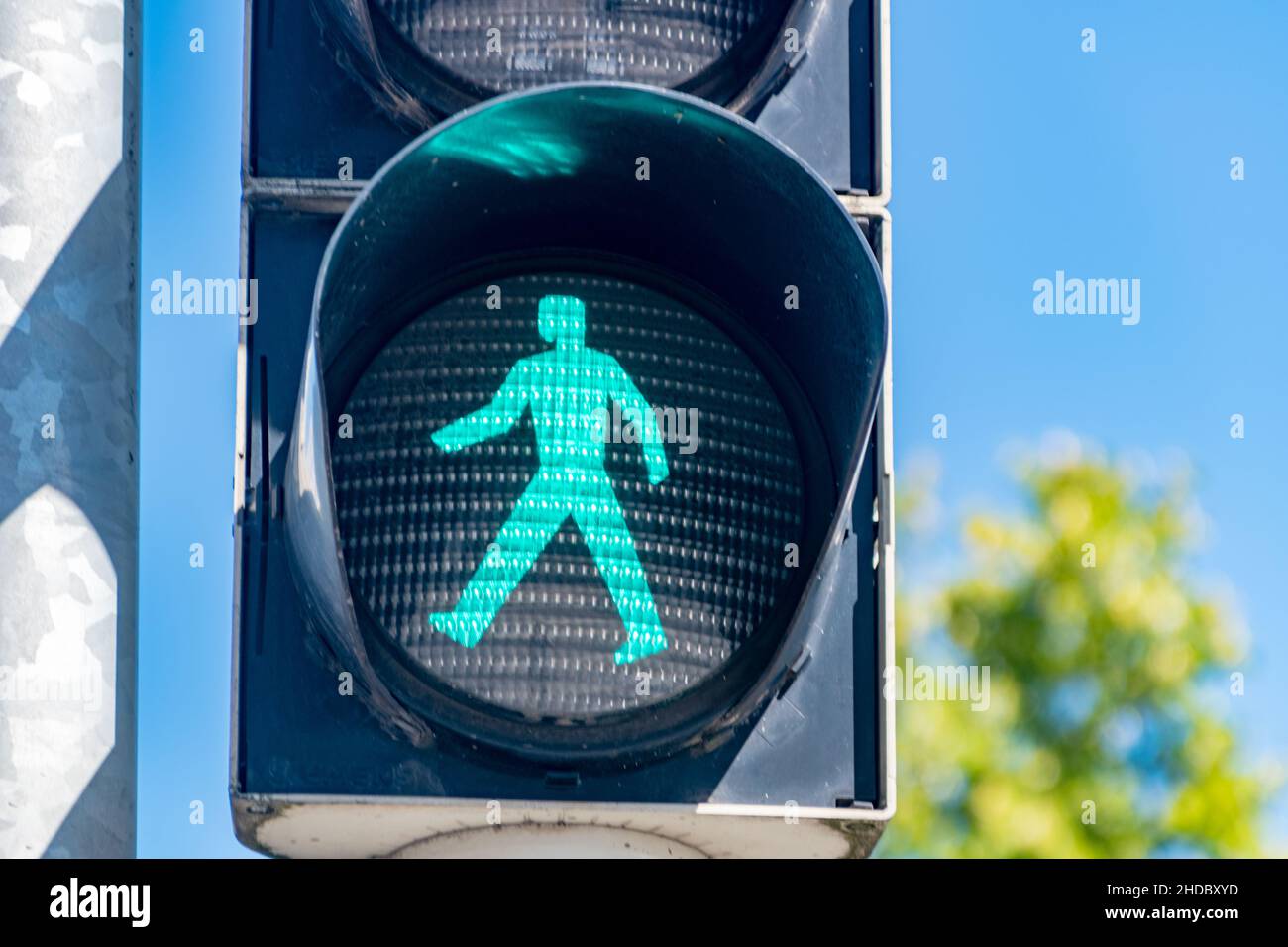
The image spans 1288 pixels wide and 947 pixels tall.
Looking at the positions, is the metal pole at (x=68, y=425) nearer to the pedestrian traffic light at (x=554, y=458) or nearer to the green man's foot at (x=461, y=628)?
the pedestrian traffic light at (x=554, y=458)

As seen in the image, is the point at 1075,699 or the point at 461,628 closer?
the point at 461,628

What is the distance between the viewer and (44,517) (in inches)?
90.2

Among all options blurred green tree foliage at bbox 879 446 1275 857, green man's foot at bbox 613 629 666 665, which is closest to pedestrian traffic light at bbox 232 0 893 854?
green man's foot at bbox 613 629 666 665

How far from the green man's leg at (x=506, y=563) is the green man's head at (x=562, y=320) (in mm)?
175

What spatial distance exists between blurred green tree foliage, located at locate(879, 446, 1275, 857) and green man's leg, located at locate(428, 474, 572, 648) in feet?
24.8

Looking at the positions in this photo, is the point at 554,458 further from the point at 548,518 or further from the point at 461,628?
the point at 461,628

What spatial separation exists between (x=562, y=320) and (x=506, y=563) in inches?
11.2

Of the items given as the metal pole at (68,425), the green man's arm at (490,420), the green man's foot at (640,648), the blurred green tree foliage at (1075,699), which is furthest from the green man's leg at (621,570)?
the blurred green tree foliage at (1075,699)

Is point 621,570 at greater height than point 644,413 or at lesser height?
lesser

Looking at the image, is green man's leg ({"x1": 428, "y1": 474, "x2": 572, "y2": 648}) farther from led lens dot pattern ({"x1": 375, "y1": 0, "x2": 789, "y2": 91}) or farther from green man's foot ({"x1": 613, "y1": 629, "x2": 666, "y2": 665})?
led lens dot pattern ({"x1": 375, "y1": 0, "x2": 789, "y2": 91})

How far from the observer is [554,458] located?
2430 mm

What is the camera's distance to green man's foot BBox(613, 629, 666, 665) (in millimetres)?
2420

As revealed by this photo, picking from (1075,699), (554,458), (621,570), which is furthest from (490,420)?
(1075,699)
